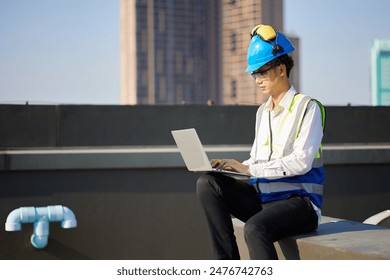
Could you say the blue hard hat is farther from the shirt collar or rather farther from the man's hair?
the shirt collar

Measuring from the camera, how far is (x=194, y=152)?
10.6 feet

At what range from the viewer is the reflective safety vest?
329 centimetres

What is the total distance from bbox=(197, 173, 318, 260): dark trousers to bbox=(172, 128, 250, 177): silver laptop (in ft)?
0.38

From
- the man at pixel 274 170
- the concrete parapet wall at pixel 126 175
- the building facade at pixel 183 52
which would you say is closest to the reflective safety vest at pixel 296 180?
the man at pixel 274 170

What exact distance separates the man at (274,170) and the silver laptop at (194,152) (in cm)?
11

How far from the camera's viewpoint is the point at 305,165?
3.21 meters

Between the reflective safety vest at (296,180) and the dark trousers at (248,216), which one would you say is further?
the reflective safety vest at (296,180)

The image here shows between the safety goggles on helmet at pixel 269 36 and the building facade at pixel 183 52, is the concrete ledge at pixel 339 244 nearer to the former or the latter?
the safety goggles on helmet at pixel 269 36

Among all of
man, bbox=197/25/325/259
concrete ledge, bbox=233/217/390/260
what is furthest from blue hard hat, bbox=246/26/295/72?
concrete ledge, bbox=233/217/390/260

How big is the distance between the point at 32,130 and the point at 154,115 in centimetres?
146

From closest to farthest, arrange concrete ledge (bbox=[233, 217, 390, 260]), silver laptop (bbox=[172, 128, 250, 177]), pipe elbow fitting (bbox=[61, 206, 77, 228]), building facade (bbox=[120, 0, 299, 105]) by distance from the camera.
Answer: concrete ledge (bbox=[233, 217, 390, 260])
silver laptop (bbox=[172, 128, 250, 177])
pipe elbow fitting (bbox=[61, 206, 77, 228])
building facade (bbox=[120, 0, 299, 105])

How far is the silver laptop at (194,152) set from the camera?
10.5 feet

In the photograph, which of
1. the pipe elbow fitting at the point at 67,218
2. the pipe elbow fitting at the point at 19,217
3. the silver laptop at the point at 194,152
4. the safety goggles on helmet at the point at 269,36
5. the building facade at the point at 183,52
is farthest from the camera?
the building facade at the point at 183,52
